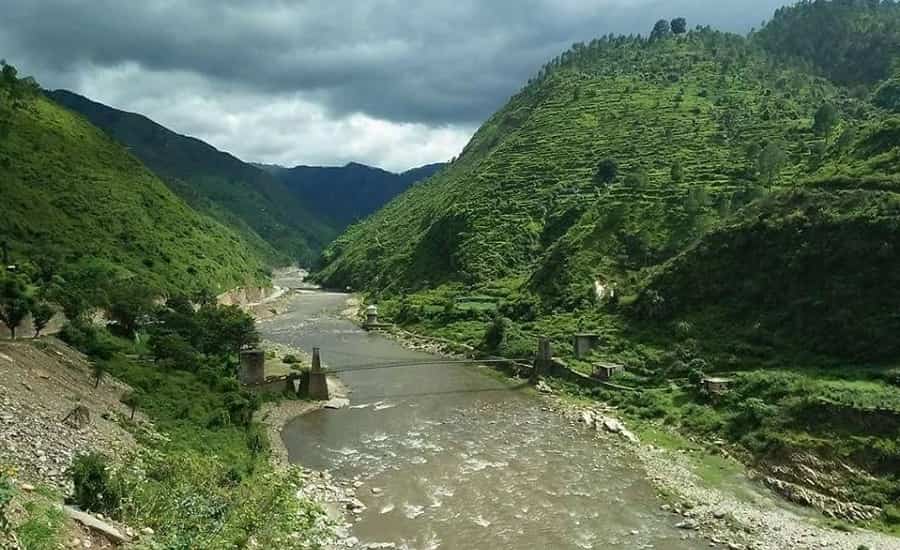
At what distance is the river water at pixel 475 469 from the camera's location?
2692cm

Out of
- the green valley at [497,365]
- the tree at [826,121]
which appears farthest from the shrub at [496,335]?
the tree at [826,121]

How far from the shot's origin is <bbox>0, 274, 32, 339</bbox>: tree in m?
40.6

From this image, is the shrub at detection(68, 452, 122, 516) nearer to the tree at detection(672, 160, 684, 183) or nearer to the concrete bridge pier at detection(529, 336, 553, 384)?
the concrete bridge pier at detection(529, 336, 553, 384)

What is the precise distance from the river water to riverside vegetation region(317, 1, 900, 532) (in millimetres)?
7635

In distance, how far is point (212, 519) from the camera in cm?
1697

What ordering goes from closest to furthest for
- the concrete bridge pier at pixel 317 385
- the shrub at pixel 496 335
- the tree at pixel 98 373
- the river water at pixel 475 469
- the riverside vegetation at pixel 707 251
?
the river water at pixel 475 469 < the tree at pixel 98 373 < the riverside vegetation at pixel 707 251 < the concrete bridge pier at pixel 317 385 < the shrub at pixel 496 335

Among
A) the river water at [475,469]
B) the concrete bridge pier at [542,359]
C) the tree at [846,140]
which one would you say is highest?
the tree at [846,140]

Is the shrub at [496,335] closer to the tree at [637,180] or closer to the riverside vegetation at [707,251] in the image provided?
the riverside vegetation at [707,251]

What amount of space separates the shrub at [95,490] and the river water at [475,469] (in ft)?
41.8

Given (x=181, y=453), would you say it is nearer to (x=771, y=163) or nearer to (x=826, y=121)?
(x=771, y=163)

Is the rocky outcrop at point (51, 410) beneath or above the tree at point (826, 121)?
beneath

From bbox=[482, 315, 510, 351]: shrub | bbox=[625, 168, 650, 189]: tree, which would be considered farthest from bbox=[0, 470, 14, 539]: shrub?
bbox=[625, 168, 650, 189]: tree

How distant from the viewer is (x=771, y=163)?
266 ft

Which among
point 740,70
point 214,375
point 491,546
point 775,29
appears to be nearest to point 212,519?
point 491,546
